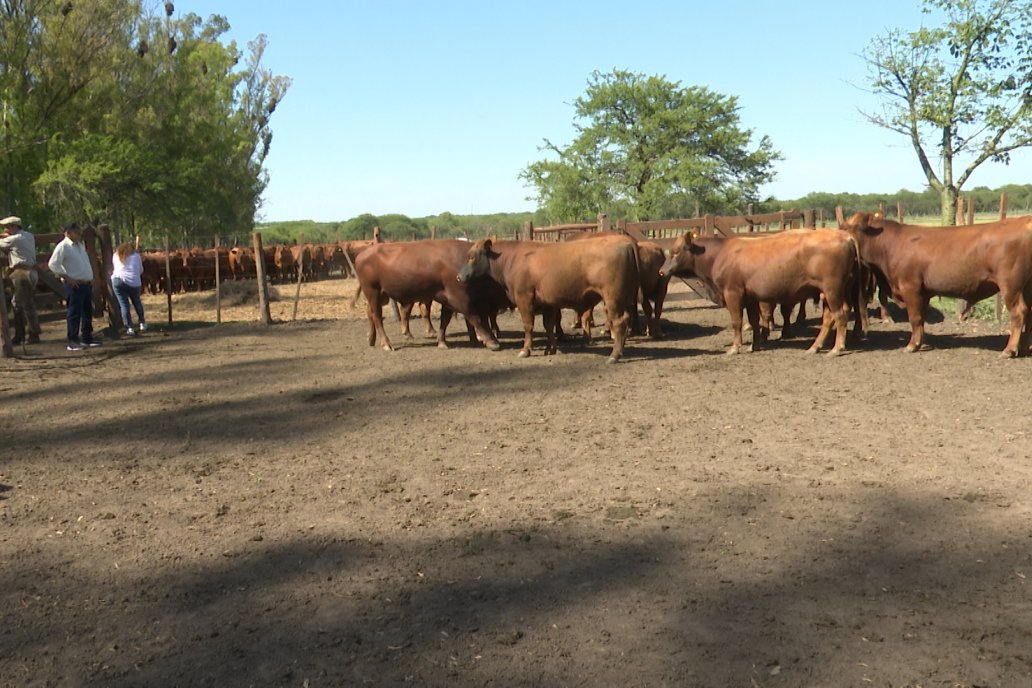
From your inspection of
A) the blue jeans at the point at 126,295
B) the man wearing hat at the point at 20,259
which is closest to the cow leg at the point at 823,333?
the man wearing hat at the point at 20,259

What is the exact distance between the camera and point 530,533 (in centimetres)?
482

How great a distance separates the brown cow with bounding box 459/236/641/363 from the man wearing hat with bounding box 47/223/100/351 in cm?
558

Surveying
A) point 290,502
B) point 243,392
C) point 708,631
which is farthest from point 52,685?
point 243,392

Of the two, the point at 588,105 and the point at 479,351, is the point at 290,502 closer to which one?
the point at 479,351

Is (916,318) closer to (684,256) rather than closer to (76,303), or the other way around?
(684,256)

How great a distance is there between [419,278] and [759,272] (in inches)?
182

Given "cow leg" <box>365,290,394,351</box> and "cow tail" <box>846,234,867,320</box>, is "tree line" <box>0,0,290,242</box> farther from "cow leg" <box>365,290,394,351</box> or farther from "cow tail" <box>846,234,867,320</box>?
"cow tail" <box>846,234,867,320</box>

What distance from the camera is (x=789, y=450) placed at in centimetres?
630

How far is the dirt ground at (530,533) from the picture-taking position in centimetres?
348

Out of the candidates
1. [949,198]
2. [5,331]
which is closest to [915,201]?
[949,198]

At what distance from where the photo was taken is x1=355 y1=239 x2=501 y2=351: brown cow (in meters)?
12.2

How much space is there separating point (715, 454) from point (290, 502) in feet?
9.59

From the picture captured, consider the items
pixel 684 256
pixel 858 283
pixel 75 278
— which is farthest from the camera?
pixel 75 278

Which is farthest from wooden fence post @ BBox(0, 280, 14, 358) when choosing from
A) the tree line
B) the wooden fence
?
the tree line
